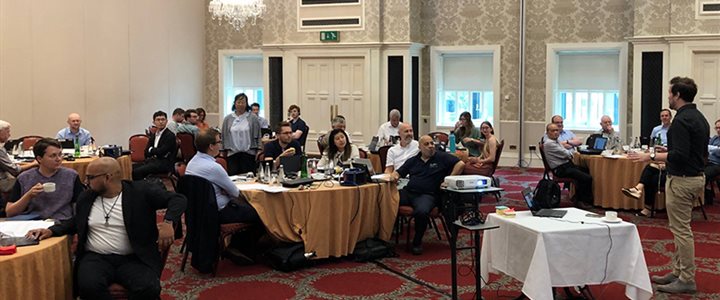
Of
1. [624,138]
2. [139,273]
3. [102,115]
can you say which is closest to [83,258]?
[139,273]

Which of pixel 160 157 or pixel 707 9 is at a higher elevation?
pixel 707 9

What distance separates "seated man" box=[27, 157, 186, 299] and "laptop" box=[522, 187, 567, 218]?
223cm

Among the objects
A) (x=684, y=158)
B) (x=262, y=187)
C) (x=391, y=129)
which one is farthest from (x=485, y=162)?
(x=684, y=158)

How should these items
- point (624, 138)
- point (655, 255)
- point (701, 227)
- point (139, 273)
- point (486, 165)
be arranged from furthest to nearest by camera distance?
point (624, 138)
point (486, 165)
point (701, 227)
point (655, 255)
point (139, 273)

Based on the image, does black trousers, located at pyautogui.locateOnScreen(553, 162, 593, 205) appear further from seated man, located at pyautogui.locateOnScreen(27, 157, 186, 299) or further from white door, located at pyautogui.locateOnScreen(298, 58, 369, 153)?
seated man, located at pyautogui.locateOnScreen(27, 157, 186, 299)

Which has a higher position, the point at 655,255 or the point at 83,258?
the point at 83,258

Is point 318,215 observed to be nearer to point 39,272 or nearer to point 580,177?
point 39,272

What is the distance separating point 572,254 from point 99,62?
10271 millimetres

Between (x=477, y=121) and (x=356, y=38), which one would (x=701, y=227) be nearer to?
(x=477, y=121)

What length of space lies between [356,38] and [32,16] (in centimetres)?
540

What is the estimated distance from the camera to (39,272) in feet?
12.9

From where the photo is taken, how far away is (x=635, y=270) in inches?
183

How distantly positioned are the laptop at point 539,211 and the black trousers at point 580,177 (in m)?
4.42

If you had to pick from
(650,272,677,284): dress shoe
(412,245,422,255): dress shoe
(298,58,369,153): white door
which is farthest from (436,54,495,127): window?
(650,272,677,284): dress shoe
